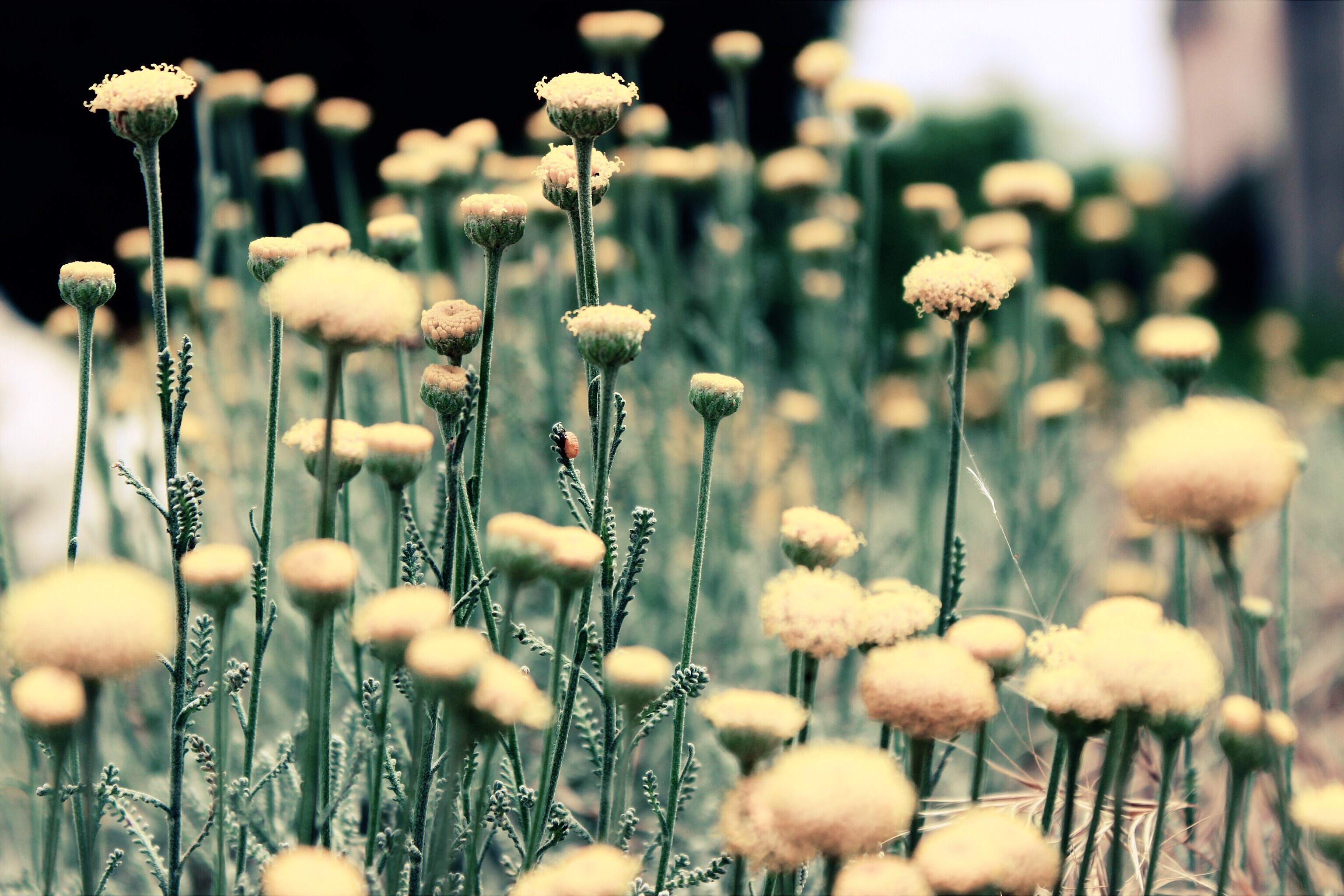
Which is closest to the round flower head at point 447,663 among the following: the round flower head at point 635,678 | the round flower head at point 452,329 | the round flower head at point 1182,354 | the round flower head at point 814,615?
the round flower head at point 635,678

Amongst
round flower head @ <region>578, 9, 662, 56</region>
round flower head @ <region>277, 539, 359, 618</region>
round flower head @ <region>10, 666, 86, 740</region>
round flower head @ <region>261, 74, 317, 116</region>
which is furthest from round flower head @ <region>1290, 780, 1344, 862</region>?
round flower head @ <region>261, 74, 317, 116</region>

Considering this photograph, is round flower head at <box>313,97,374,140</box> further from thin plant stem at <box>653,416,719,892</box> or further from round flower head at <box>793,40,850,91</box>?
thin plant stem at <box>653,416,719,892</box>

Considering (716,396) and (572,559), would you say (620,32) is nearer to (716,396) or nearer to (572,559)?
(716,396)

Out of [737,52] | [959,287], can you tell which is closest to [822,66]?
[737,52]

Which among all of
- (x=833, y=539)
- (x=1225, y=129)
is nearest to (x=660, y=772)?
(x=833, y=539)

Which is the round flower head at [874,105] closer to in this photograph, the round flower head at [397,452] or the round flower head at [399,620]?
the round flower head at [397,452]

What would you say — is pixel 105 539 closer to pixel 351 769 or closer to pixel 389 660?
pixel 351 769
